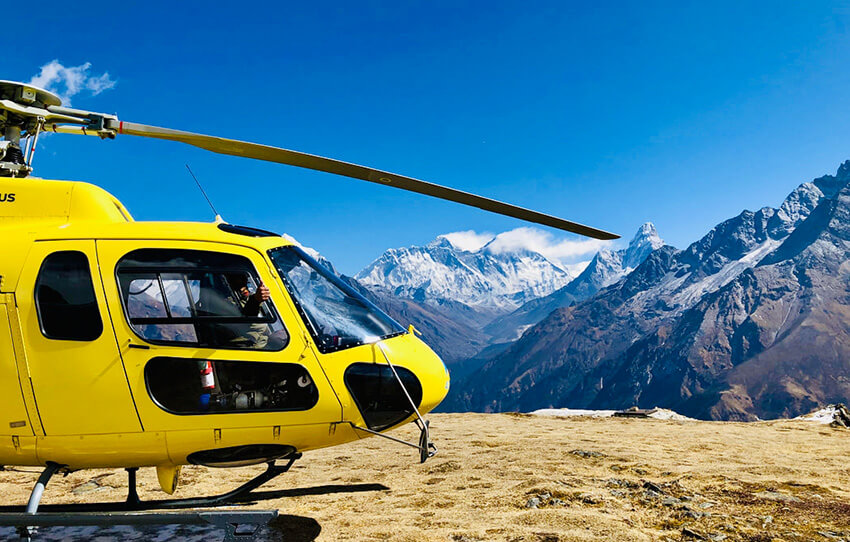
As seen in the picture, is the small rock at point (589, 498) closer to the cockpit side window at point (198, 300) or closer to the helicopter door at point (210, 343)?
the helicopter door at point (210, 343)

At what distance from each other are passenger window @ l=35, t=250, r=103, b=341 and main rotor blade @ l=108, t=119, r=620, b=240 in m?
1.79

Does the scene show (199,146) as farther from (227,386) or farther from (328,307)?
(227,386)

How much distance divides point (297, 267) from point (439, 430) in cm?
1095

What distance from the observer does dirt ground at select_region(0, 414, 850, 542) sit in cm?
715

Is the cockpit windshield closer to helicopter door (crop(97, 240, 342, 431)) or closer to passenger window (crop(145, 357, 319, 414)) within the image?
helicopter door (crop(97, 240, 342, 431))

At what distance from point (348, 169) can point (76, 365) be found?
381cm

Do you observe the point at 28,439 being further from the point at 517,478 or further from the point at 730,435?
the point at 730,435

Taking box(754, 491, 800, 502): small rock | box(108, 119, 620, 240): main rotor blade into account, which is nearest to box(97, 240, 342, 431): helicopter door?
box(108, 119, 620, 240): main rotor blade

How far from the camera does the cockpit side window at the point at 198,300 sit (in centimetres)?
627

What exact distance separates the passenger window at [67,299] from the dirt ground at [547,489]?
349cm

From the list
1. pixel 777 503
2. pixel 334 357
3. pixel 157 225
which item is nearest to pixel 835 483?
pixel 777 503

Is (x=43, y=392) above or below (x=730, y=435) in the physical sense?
above

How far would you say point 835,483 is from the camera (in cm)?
937

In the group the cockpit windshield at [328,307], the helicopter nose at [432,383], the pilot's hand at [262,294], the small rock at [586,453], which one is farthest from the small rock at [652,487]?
the pilot's hand at [262,294]
